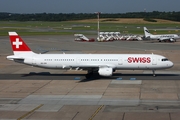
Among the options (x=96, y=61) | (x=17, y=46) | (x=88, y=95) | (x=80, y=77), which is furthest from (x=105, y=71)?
(x=17, y=46)

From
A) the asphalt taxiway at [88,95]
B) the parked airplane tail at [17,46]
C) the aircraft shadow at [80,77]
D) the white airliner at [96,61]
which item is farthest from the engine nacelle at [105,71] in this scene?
the parked airplane tail at [17,46]

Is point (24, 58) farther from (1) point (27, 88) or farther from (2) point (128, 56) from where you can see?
(2) point (128, 56)

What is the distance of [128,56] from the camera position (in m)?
48.2

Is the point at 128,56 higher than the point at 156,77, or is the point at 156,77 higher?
the point at 128,56

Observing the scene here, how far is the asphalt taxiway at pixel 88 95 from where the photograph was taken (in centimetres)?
3044

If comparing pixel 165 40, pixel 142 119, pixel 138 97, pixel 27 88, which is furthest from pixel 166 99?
pixel 165 40

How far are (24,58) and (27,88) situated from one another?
8.36 metres

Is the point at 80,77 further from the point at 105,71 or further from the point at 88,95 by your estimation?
the point at 88,95

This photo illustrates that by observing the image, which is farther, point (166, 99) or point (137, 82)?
point (137, 82)

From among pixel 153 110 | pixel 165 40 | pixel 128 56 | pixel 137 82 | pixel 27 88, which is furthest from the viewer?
pixel 165 40

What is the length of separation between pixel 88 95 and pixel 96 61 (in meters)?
11.0

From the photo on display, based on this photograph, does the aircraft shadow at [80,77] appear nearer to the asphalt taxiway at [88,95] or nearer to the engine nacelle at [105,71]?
the asphalt taxiway at [88,95]

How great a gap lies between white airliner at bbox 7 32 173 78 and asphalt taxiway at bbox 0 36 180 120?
157cm

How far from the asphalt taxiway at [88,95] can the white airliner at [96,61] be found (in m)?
1.57
